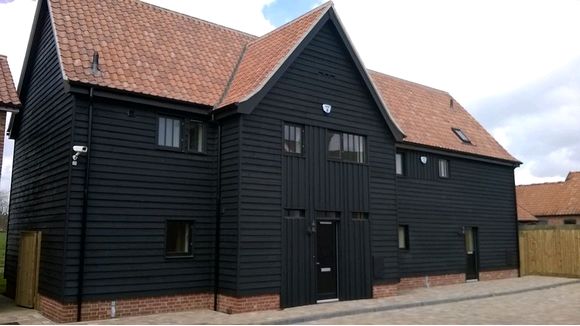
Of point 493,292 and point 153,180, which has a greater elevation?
point 153,180

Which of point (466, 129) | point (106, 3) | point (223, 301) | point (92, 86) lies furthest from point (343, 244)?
point (466, 129)

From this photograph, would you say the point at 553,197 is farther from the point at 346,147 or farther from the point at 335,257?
the point at 335,257

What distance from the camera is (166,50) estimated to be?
49.8 feet

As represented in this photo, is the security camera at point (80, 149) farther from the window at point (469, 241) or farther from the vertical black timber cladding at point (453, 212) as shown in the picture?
the window at point (469, 241)

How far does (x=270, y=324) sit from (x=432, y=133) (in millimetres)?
12468

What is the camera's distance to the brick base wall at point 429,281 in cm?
1881

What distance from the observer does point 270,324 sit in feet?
38.1

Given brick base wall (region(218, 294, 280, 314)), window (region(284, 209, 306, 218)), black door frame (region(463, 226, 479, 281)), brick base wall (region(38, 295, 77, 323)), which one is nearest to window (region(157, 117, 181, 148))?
window (region(284, 209, 306, 218))

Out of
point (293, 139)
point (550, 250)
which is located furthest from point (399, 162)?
point (550, 250)

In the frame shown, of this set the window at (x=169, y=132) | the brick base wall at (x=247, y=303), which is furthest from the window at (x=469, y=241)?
the window at (x=169, y=132)

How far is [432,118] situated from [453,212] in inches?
168

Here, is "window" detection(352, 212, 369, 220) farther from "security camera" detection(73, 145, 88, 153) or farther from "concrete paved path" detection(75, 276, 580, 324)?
"security camera" detection(73, 145, 88, 153)

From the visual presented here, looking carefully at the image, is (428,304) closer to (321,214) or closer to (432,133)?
(321,214)

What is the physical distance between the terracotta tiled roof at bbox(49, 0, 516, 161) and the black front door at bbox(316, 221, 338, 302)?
4466 millimetres
